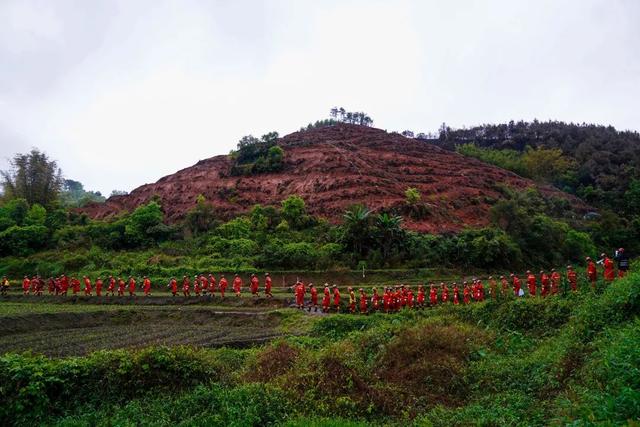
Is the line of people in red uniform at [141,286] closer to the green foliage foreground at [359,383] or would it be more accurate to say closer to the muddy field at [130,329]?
the muddy field at [130,329]

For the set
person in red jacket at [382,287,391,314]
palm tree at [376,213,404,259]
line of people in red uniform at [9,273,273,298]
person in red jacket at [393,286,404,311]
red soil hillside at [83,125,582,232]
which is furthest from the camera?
red soil hillside at [83,125,582,232]

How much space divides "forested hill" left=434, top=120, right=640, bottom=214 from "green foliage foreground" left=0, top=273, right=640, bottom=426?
52802 millimetres

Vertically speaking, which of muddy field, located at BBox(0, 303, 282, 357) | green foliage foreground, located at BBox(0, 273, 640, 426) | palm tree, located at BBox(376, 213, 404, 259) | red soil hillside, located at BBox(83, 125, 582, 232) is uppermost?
red soil hillside, located at BBox(83, 125, 582, 232)

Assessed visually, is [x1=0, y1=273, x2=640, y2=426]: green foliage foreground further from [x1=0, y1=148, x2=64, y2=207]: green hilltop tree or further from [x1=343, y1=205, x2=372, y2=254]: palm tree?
[x1=0, y1=148, x2=64, y2=207]: green hilltop tree

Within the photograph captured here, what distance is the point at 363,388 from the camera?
9320 millimetres

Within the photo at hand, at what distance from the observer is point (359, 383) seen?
9.39 m

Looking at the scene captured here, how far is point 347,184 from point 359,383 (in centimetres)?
4191

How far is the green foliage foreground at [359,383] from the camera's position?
8.05 metres

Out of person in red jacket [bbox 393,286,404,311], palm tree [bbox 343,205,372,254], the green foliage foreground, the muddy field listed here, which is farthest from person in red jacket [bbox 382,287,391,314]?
palm tree [bbox 343,205,372,254]

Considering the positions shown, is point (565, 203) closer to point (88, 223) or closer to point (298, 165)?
point (298, 165)

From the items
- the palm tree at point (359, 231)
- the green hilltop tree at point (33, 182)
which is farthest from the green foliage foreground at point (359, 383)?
the green hilltop tree at point (33, 182)

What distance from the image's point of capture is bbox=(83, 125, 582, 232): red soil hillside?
156 ft

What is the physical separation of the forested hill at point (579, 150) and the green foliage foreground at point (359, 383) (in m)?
52.8

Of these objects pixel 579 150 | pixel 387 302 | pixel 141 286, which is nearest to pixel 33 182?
pixel 141 286
